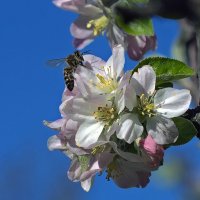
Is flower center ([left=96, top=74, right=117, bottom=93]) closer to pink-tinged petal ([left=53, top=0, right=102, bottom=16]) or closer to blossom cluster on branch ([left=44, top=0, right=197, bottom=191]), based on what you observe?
blossom cluster on branch ([left=44, top=0, right=197, bottom=191])

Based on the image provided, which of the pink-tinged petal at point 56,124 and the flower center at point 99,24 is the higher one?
the pink-tinged petal at point 56,124

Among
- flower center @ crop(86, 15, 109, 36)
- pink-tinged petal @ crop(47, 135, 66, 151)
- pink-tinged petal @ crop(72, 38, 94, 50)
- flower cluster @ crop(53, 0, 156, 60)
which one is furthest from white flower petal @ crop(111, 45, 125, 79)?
pink-tinged petal @ crop(72, 38, 94, 50)

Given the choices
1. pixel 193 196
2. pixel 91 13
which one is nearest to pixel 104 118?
pixel 91 13

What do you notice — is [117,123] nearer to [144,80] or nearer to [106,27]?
[144,80]

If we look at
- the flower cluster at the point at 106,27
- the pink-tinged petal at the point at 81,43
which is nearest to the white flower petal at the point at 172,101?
the flower cluster at the point at 106,27

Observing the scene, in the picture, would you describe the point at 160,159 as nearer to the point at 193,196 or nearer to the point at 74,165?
the point at 74,165

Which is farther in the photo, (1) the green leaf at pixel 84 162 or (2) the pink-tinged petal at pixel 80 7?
(2) the pink-tinged petal at pixel 80 7

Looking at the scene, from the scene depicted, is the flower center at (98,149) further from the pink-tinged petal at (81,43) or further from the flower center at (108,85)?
the pink-tinged petal at (81,43)
